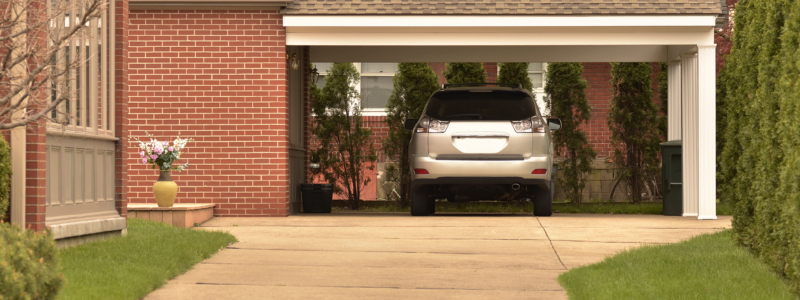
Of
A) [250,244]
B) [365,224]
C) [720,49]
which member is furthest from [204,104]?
[720,49]

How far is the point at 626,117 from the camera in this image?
16.3 metres

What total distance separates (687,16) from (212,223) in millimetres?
6796

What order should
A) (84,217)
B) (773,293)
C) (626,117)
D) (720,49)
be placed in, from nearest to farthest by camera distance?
1. (773,293)
2. (84,217)
3. (626,117)
4. (720,49)

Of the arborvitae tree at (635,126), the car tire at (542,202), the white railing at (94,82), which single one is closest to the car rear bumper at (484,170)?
the car tire at (542,202)

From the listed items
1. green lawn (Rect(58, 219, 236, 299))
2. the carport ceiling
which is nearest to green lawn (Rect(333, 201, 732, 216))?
the carport ceiling

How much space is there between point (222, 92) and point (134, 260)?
220 inches

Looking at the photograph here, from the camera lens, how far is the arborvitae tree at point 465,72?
16172 mm

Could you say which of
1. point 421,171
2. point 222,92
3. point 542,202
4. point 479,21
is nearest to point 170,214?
point 222,92

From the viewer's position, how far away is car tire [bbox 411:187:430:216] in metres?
12.4

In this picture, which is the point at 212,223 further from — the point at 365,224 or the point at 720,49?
the point at 720,49

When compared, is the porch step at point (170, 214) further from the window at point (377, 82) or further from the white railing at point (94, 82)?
the window at point (377, 82)

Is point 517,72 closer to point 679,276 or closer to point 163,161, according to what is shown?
point 163,161

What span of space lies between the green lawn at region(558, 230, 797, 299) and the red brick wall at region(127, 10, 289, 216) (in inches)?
235

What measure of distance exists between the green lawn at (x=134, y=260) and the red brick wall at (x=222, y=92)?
9.90 ft
